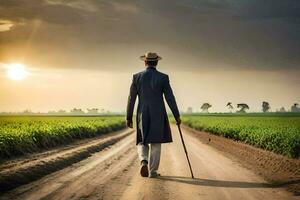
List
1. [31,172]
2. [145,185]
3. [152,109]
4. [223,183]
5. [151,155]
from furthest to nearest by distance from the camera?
[152,109]
[151,155]
[31,172]
[223,183]
[145,185]

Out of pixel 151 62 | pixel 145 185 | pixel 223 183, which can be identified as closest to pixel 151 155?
pixel 145 185

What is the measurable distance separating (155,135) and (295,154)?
266 inches

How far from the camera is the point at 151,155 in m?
11.2

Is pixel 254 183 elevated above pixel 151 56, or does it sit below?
below

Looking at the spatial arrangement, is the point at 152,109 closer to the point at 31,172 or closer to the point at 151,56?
the point at 151,56

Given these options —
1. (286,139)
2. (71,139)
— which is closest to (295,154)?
(286,139)

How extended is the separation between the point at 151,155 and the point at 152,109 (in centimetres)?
109

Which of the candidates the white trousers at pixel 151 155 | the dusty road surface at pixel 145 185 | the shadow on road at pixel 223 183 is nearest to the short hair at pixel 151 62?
the white trousers at pixel 151 155

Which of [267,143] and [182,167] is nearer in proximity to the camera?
[182,167]

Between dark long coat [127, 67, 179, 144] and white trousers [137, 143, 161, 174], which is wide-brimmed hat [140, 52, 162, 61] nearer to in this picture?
dark long coat [127, 67, 179, 144]

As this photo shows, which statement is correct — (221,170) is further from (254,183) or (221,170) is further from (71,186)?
(71,186)

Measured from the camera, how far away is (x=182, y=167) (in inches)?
514

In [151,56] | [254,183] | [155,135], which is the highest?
[151,56]

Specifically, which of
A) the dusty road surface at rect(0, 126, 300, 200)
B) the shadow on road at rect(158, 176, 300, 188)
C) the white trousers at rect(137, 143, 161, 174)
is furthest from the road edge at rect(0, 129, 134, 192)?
the shadow on road at rect(158, 176, 300, 188)
